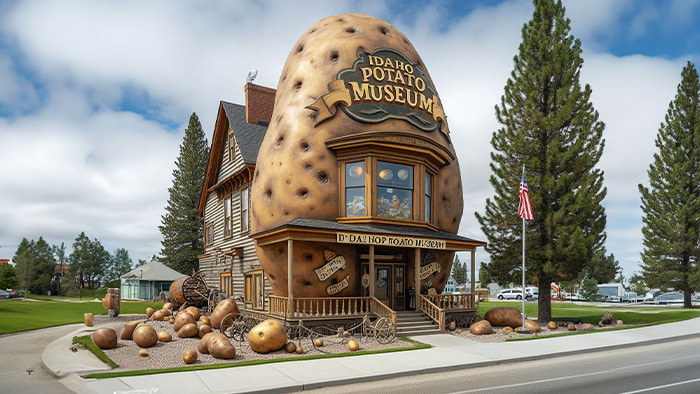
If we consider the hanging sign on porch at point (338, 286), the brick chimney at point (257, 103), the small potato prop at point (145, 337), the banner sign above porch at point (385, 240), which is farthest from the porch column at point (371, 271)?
the brick chimney at point (257, 103)

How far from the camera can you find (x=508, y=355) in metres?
15.0

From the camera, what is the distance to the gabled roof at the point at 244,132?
26.0m

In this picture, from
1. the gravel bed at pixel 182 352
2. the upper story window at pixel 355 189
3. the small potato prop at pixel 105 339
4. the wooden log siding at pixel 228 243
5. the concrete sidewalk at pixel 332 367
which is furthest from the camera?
the wooden log siding at pixel 228 243

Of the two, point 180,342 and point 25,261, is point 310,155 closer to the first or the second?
point 180,342

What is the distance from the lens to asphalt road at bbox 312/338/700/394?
10.5m

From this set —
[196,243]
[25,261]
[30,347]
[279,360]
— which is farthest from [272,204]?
[25,261]

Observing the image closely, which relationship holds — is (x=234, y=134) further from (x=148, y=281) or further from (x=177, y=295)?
(x=148, y=281)

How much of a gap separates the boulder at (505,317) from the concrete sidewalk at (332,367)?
9.65ft

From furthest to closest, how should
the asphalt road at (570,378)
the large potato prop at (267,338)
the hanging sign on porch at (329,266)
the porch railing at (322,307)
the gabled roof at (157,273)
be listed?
the gabled roof at (157,273), the hanging sign on porch at (329,266), the porch railing at (322,307), the large potato prop at (267,338), the asphalt road at (570,378)

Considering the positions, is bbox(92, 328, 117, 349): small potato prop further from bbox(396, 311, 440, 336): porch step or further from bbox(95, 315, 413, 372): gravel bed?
bbox(396, 311, 440, 336): porch step

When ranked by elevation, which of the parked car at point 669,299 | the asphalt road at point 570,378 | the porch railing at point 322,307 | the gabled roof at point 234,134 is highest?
the gabled roof at point 234,134

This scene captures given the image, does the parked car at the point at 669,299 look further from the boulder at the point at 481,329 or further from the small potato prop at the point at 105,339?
the small potato prop at the point at 105,339

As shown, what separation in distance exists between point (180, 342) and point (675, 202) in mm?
38229

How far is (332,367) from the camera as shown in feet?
42.3
